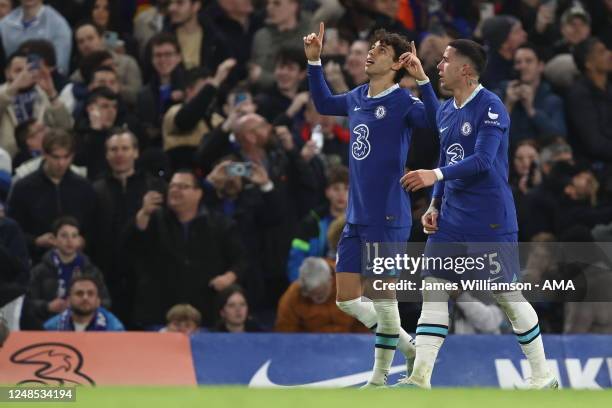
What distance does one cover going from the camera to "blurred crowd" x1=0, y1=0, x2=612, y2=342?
15.0 meters

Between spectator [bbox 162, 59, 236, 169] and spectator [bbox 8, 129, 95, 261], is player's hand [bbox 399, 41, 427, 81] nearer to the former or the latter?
spectator [bbox 8, 129, 95, 261]

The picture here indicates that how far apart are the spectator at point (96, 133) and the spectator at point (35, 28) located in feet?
4.66

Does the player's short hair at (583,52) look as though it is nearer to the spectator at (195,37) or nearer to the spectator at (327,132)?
the spectator at (327,132)

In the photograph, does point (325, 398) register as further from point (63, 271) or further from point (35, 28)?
point (35, 28)

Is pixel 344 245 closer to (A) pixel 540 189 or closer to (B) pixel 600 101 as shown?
(A) pixel 540 189

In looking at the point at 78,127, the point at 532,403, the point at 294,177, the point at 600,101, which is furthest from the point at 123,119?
the point at 532,403

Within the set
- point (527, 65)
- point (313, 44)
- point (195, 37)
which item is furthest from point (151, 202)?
point (527, 65)

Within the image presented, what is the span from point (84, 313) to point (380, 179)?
3702 mm

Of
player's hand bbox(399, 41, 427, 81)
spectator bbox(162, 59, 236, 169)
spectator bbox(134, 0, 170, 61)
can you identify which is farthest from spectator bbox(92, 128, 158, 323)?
player's hand bbox(399, 41, 427, 81)

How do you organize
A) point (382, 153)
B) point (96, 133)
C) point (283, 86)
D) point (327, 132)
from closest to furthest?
1. point (382, 153)
2. point (96, 133)
3. point (327, 132)
4. point (283, 86)

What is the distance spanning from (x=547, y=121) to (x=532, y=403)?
7942 mm

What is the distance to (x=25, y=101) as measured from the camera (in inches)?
656

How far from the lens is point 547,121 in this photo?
1764 centimetres

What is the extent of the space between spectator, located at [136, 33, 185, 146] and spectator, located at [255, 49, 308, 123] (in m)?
0.87
